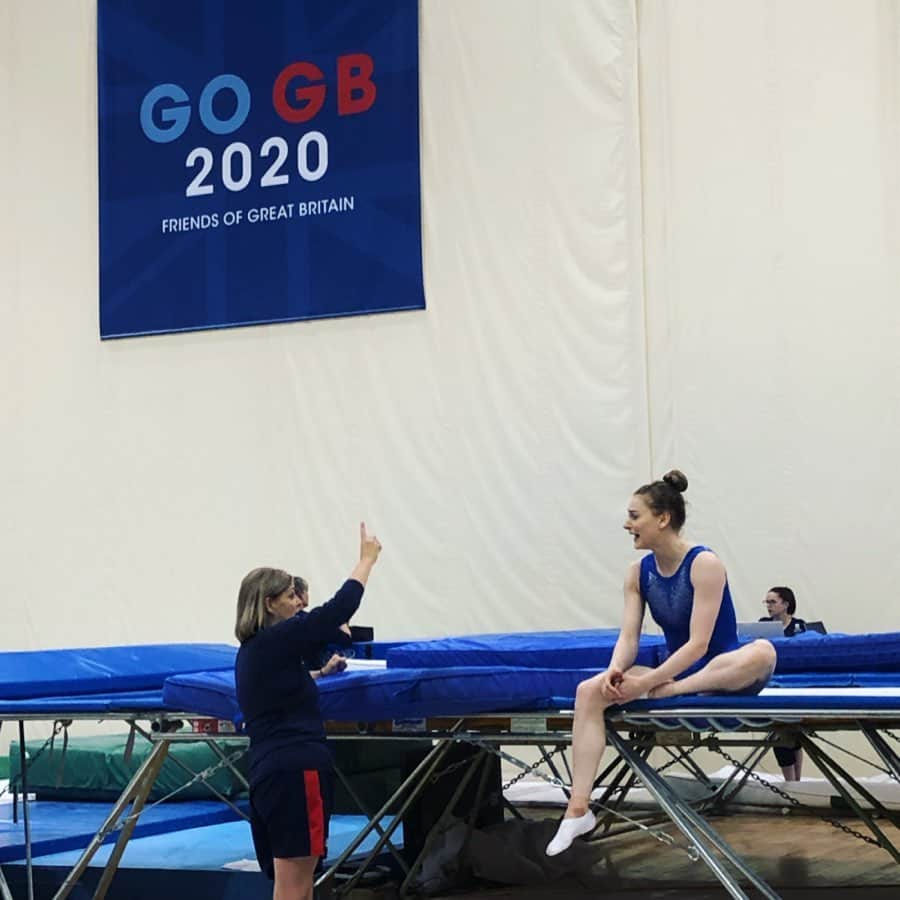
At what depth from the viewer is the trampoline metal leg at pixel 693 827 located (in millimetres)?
3980

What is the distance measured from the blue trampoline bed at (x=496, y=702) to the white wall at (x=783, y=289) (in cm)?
272

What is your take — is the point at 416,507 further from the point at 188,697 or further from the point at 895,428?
the point at 188,697

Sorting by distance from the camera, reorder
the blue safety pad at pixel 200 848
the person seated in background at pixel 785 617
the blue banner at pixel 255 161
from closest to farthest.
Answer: the blue safety pad at pixel 200 848, the person seated in background at pixel 785 617, the blue banner at pixel 255 161

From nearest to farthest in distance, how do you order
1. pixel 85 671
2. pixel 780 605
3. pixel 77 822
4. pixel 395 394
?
pixel 85 671 < pixel 77 822 < pixel 780 605 < pixel 395 394

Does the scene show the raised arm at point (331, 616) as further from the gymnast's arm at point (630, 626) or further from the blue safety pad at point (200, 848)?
the blue safety pad at point (200, 848)

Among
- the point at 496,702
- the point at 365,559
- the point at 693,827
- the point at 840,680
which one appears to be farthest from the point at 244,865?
the point at 840,680

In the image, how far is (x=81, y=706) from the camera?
5.16m

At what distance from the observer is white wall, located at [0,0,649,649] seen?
934cm

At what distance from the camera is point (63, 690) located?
223 inches

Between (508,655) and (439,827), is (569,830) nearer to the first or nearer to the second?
(508,655)

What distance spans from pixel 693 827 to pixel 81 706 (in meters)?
2.15

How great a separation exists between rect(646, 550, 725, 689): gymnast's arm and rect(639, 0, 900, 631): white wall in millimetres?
4416

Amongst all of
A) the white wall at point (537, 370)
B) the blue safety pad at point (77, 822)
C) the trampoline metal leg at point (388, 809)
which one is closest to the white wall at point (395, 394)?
the white wall at point (537, 370)

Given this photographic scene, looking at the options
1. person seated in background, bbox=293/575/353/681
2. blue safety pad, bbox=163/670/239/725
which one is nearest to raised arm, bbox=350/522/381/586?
person seated in background, bbox=293/575/353/681
